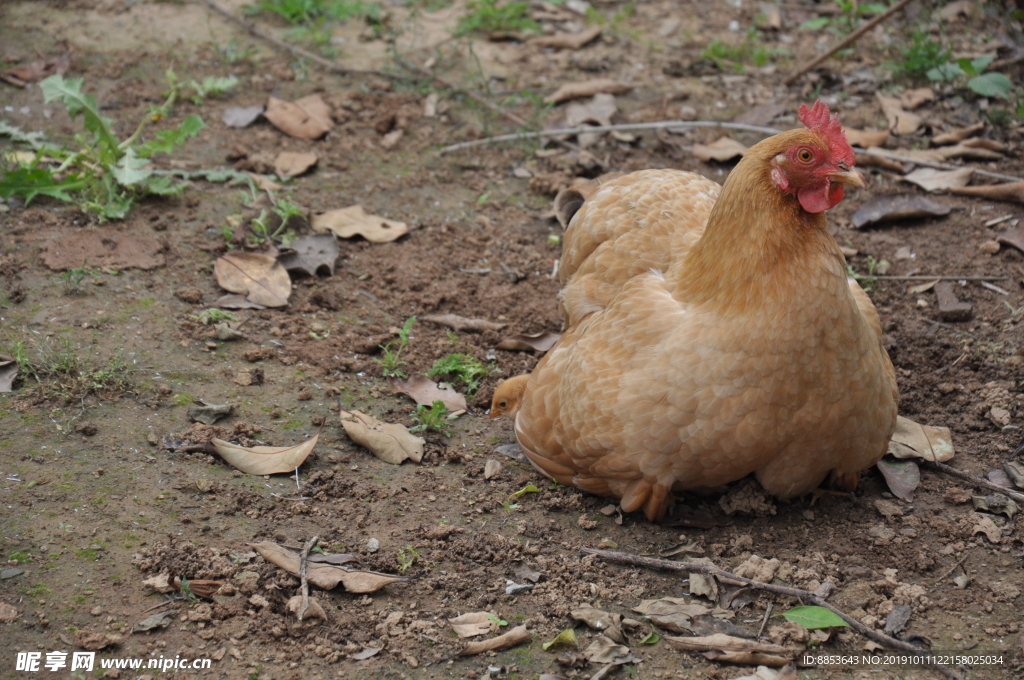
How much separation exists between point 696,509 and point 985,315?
1861mm

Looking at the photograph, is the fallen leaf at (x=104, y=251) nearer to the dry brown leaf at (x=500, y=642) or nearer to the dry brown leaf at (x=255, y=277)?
the dry brown leaf at (x=255, y=277)

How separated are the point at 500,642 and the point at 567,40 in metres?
5.48

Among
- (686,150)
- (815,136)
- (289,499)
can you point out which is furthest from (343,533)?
(686,150)

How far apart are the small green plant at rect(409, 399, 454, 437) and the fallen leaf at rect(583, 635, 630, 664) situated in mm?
1357

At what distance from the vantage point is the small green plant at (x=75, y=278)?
3.87 metres

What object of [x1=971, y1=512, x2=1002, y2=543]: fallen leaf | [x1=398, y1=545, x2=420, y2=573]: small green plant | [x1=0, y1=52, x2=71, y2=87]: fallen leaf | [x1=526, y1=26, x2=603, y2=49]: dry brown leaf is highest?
[x1=526, y1=26, x2=603, y2=49]: dry brown leaf

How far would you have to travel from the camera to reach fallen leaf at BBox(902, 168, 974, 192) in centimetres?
487

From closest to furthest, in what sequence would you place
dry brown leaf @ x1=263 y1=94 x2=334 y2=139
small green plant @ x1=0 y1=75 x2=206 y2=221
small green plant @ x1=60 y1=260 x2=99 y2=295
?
small green plant @ x1=60 y1=260 x2=99 y2=295, small green plant @ x1=0 y1=75 x2=206 y2=221, dry brown leaf @ x1=263 y1=94 x2=334 y2=139

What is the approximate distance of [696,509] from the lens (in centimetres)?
330

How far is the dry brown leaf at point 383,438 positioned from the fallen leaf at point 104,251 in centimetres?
151

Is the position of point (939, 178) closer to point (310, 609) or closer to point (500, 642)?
point (500, 642)

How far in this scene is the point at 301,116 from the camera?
5.76 m

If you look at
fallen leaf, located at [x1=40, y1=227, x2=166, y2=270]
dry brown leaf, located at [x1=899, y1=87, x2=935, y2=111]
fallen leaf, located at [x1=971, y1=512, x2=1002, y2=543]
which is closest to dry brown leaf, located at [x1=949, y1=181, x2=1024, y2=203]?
dry brown leaf, located at [x1=899, y1=87, x2=935, y2=111]

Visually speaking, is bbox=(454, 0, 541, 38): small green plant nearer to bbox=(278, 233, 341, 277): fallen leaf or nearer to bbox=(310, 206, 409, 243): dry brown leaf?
bbox=(310, 206, 409, 243): dry brown leaf
